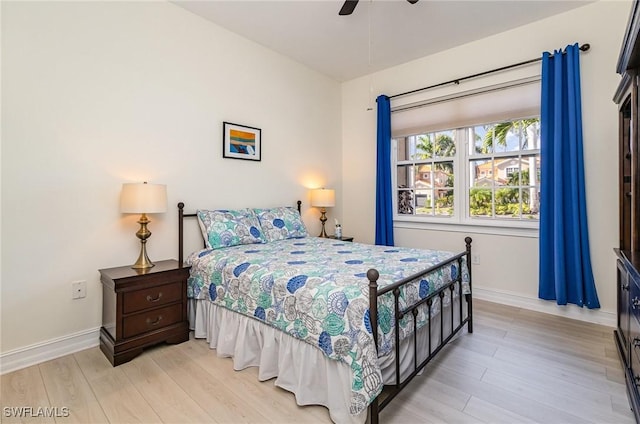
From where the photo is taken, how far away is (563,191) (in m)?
2.83

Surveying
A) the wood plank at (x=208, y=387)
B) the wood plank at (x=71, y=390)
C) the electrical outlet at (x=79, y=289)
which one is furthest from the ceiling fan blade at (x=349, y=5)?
the wood plank at (x=71, y=390)

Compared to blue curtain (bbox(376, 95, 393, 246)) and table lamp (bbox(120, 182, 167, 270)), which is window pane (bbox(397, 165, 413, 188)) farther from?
table lamp (bbox(120, 182, 167, 270))

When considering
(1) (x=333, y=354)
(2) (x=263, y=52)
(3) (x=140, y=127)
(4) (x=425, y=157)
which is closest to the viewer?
(1) (x=333, y=354)

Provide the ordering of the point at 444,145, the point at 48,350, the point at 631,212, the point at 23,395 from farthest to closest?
the point at 444,145, the point at 48,350, the point at 631,212, the point at 23,395

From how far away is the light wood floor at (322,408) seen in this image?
1632mm

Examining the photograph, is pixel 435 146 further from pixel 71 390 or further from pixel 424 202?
pixel 71 390

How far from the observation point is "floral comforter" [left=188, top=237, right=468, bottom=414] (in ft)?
4.84

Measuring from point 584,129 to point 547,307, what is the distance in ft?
5.42

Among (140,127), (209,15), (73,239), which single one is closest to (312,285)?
(73,239)

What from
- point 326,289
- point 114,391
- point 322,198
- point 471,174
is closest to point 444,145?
point 471,174

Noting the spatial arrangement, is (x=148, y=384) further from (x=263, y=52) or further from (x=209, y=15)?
(x=263, y=52)

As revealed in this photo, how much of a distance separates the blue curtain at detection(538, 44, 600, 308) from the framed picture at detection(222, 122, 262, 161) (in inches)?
109

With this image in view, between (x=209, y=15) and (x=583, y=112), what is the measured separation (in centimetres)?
348

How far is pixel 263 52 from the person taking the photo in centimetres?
358
